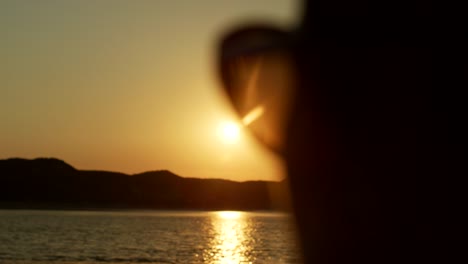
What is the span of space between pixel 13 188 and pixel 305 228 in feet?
557

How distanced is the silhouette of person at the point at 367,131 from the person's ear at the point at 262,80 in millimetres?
15

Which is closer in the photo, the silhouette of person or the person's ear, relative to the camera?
the silhouette of person

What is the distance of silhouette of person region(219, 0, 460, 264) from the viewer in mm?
1224

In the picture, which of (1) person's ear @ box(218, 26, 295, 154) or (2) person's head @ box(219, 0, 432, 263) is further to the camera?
(1) person's ear @ box(218, 26, 295, 154)

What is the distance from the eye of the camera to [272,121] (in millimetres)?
1473

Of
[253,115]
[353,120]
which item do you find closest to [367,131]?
[353,120]

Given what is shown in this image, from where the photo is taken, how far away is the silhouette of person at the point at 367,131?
1224 millimetres

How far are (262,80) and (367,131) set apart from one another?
0.28 m

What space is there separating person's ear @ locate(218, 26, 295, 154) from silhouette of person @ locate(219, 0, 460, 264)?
0.01 m

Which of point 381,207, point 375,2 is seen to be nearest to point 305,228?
point 381,207

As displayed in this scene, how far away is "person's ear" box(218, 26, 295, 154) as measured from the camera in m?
1.43

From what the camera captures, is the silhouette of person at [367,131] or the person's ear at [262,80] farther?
the person's ear at [262,80]

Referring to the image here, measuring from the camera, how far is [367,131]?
129 cm

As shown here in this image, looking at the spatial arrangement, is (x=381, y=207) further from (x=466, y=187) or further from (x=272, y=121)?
(x=272, y=121)
